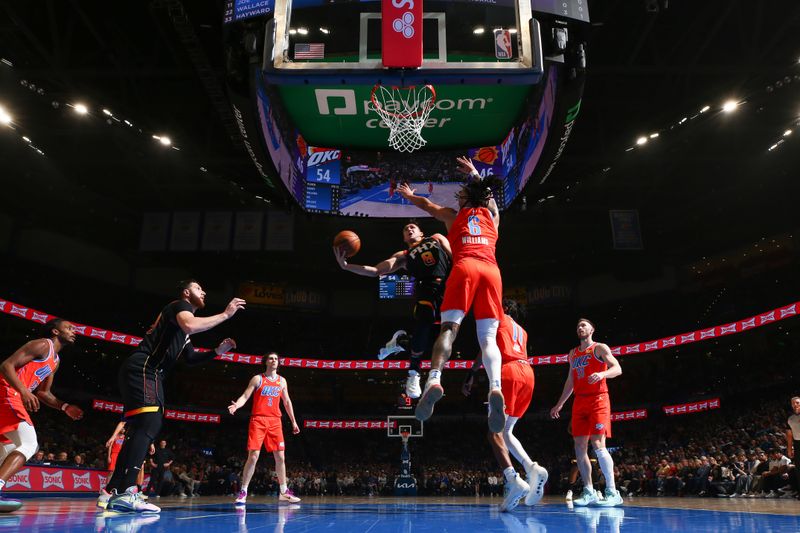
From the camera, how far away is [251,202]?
74.3 feet

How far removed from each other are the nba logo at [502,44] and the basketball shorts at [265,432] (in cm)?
603

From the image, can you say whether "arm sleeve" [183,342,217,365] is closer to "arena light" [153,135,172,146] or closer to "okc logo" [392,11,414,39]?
"okc logo" [392,11,414,39]

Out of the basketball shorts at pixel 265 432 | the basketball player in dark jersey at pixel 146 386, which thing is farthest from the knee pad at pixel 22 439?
the basketball shorts at pixel 265 432

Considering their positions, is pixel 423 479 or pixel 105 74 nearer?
pixel 105 74

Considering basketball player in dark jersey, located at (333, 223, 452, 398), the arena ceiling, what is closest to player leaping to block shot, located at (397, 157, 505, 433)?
basketball player in dark jersey, located at (333, 223, 452, 398)

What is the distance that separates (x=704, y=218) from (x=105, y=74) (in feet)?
81.8

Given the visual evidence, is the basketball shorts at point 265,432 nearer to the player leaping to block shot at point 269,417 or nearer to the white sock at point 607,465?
the player leaping to block shot at point 269,417

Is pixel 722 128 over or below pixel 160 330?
over

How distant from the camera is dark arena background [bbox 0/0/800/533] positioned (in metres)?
6.54

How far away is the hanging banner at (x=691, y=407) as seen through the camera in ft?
77.7

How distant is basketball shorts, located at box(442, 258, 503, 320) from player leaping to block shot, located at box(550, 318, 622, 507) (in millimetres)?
2052

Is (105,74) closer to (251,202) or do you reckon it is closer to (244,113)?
(244,113)

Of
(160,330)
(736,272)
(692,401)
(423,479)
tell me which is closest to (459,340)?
(423,479)

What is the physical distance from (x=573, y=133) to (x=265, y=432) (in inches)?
496
